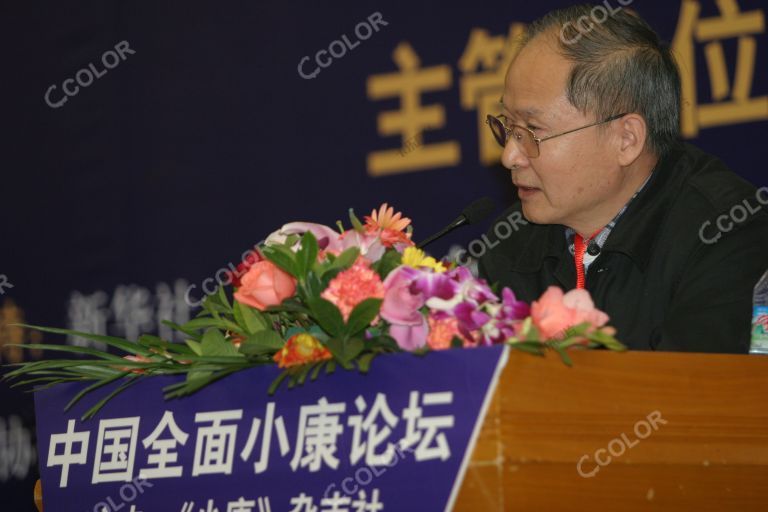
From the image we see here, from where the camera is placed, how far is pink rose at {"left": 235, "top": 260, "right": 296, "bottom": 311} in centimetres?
129

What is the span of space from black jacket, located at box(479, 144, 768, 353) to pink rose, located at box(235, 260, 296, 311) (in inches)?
21.1

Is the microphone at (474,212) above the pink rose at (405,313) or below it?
above

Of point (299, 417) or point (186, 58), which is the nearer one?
point (299, 417)

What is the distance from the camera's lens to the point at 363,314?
1.20 metres

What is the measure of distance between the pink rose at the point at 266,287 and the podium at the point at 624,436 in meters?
0.33

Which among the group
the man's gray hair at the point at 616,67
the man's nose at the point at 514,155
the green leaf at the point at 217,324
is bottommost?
the green leaf at the point at 217,324

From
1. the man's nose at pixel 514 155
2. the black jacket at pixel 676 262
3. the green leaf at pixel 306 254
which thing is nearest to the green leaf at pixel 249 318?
the green leaf at pixel 306 254

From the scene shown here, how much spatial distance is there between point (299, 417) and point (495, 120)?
83 centimetres

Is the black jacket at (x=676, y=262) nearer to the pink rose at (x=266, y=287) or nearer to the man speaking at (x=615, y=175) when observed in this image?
the man speaking at (x=615, y=175)

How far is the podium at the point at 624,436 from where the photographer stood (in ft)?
3.50

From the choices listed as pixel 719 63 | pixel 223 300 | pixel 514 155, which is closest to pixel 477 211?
pixel 514 155

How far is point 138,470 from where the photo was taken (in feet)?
4.29

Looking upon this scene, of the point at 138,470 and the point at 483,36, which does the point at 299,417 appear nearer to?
the point at 138,470

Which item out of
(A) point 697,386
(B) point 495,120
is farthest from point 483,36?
(A) point 697,386
